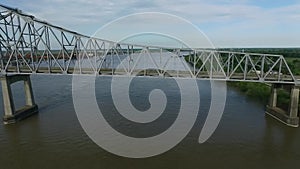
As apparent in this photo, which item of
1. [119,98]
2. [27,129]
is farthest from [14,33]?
[119,98]

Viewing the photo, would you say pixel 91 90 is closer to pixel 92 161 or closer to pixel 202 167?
pixel 92 161

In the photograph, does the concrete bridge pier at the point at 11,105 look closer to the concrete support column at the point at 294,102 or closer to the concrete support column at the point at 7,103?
the concrete support column at the point at 7,103

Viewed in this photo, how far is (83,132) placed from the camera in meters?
30.0

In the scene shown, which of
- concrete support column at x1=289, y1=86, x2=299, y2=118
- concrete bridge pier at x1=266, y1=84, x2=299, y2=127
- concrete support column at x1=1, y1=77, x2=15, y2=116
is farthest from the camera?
concrete support column at x1=1, y1=77, x2=15, y2=116

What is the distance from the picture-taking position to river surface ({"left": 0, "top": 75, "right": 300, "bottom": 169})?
23.0 m

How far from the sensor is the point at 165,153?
81.0 feet

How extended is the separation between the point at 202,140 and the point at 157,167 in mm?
7298

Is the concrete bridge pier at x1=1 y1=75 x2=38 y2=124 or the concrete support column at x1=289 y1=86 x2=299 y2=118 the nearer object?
the concrete support column at x1=289 y1=86 x2=299 y2=118

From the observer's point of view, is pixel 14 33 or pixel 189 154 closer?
pixel 189 154

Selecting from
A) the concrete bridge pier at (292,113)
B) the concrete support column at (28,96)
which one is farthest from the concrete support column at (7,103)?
the concrete bridge pier at (292,113)

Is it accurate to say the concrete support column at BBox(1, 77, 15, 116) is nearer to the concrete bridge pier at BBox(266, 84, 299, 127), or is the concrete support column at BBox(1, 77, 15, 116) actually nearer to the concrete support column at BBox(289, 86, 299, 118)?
the concrete bridge pier at BBox(266, 84, 299, 127)

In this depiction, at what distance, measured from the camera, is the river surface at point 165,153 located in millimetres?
22953

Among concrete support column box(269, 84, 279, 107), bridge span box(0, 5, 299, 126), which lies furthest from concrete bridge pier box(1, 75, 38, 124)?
concrete support column box(269, 84, 279, 107)

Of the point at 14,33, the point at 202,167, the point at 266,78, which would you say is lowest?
the point at 202,167
